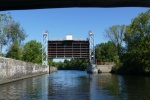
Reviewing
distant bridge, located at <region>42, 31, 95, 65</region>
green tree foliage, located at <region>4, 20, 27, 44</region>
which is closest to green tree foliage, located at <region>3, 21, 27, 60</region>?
green tree foliage, located at <region>4, 20, 27, 44</region>

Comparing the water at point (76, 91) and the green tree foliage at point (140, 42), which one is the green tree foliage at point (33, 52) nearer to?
the green tree foliage at point (140, 42)

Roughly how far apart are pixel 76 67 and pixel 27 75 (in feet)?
442

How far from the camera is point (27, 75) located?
50.2m

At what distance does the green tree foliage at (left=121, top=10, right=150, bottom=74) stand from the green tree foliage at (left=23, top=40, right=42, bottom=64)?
33.0m

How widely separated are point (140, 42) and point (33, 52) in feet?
135

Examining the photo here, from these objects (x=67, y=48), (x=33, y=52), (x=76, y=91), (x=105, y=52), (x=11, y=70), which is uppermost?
(x=105, y=52)

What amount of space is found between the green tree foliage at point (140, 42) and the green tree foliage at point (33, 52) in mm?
33032

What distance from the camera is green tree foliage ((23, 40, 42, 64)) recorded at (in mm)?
90812

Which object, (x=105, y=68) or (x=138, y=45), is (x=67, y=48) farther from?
(x=138, y=45)

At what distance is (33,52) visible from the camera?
9531 centimetres

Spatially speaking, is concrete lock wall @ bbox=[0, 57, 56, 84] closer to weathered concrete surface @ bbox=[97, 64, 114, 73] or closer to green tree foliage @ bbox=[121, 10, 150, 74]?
green tree foliage @ bbox=[121, 10, 150, 74]

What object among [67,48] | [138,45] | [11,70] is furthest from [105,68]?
[11,70]

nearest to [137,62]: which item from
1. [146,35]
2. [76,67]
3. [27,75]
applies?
[146,35]

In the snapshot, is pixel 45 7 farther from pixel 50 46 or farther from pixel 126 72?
pixel 50 46
